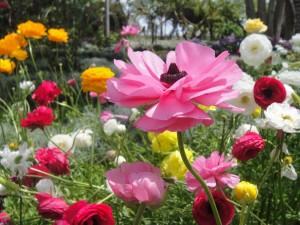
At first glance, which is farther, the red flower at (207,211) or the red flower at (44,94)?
the red flower at (44,94)

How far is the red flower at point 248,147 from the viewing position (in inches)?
37.2

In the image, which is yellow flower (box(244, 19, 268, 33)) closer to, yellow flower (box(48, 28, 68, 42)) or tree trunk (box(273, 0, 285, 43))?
yellow flower (box(48, 28, 68, 42))

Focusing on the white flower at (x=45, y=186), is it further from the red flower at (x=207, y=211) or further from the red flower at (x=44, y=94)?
the red flower at (x=44, y=94)

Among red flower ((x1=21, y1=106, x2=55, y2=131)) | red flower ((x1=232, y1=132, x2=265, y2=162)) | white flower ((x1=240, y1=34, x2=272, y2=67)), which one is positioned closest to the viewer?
red flower ((x1=232, y1=132, x2=265, y2=162))

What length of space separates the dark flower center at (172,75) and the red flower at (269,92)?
0.41 meters

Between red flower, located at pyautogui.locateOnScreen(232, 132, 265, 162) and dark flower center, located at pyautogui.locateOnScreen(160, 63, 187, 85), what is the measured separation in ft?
1.17

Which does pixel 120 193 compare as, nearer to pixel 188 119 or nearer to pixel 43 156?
pixel 188 119

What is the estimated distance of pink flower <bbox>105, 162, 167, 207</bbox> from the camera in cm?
65

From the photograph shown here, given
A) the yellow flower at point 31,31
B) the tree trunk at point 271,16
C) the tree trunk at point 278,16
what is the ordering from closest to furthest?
the yellow flower at point 31,31
the tree trunk at point 271,16
the tree trunk at point 278,16

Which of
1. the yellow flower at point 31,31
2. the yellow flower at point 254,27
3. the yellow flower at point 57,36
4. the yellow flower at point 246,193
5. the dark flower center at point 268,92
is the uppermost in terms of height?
the dark flower center at point 268,92

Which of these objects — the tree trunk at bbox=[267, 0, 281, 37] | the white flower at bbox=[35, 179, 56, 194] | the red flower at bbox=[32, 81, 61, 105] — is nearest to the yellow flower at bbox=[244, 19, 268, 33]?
the red flower at bbox=[32, 81, 61, 105]

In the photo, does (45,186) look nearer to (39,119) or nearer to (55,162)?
(55,162)

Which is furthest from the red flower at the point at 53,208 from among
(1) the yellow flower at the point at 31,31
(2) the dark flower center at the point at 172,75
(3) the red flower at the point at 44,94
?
(1) the yellow flower at the point at 31,31

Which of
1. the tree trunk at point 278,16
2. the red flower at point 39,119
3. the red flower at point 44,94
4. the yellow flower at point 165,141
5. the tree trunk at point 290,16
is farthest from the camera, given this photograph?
the tree trunk at point 290,16
